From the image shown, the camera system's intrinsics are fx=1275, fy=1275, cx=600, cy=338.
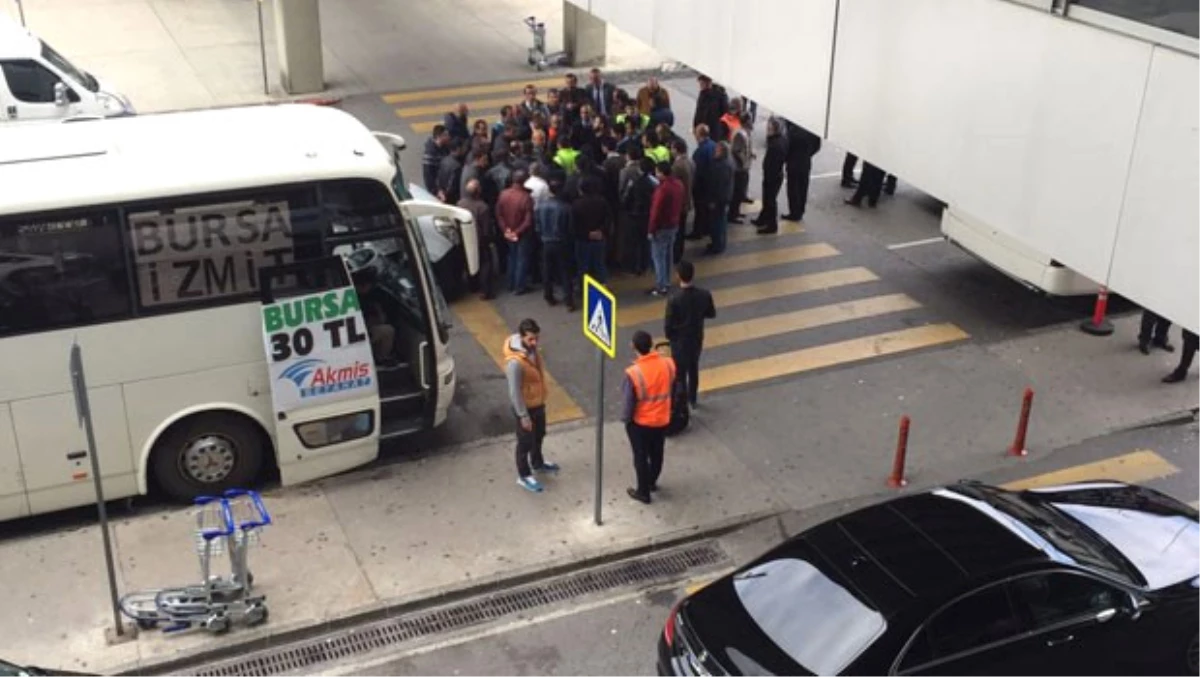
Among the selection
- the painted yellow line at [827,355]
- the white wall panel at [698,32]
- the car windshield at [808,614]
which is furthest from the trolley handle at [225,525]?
the white wall panel at [698,32]

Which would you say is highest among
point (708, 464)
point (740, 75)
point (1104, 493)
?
point (740, 75)

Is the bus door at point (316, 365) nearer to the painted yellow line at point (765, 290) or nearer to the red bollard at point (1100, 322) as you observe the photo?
the painted yellow line at point (765, 290)

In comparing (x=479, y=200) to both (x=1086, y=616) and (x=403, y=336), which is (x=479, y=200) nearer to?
(x=403, y=336)

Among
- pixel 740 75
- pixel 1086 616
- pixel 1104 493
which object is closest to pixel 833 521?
pixel 1086 616

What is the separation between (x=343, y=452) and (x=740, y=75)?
559 centimetres

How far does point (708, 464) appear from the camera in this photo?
40.3 feet

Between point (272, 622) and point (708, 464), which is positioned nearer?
point (272, 622)

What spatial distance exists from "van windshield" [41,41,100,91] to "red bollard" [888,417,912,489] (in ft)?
44.8

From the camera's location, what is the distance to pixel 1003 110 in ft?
30.6

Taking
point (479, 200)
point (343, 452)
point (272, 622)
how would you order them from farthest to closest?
point (479, 200), point (343, 452), point (272, 622)

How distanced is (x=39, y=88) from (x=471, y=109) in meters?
7.25

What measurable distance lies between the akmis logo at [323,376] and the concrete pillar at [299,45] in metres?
13.2

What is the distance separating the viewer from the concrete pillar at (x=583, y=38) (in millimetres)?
25078

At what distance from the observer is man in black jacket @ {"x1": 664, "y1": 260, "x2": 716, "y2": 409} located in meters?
12.3
